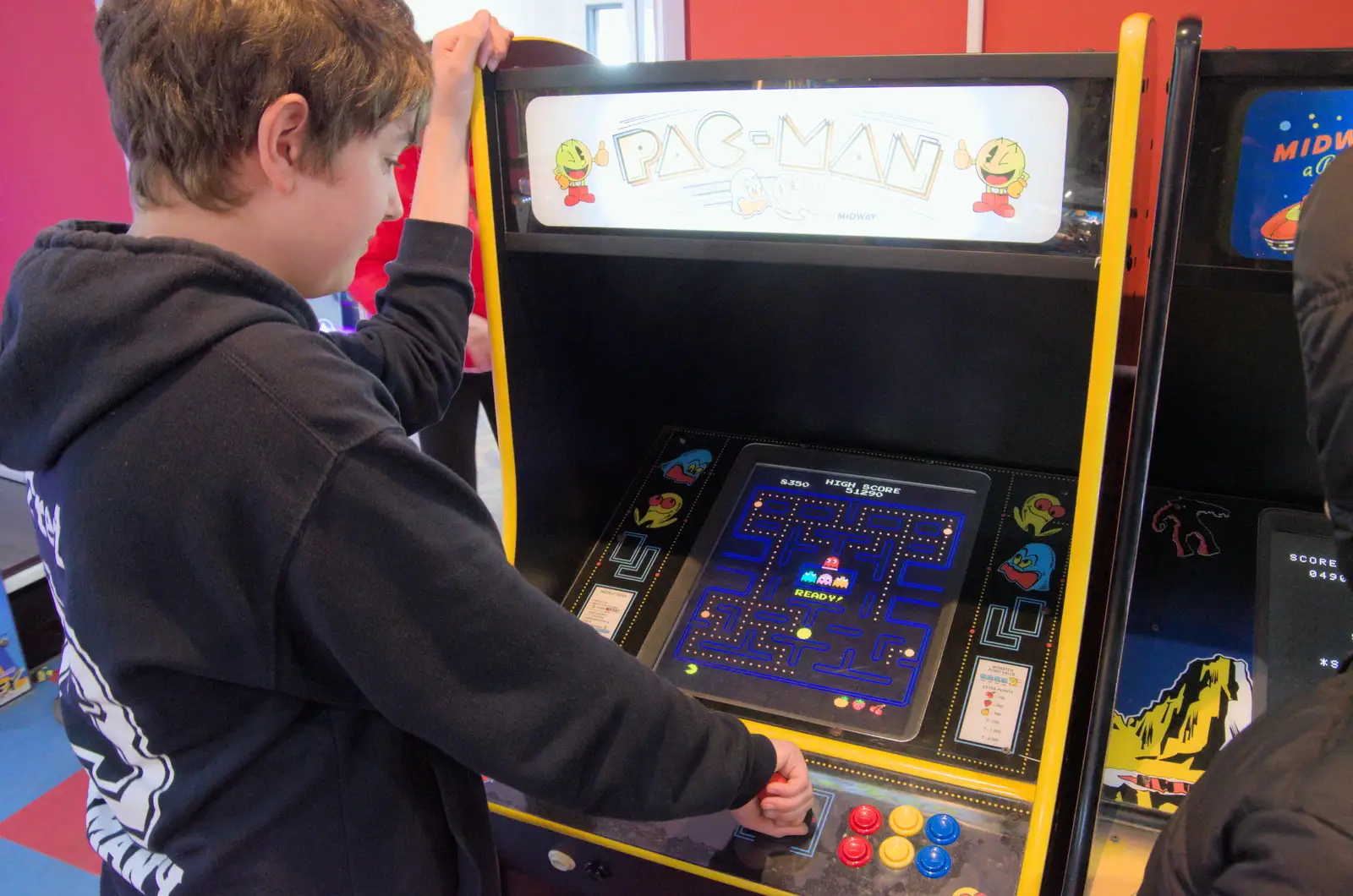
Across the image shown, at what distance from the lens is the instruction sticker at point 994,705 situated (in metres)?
1.15

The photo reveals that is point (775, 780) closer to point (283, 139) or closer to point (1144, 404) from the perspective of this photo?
point (1144, 404)

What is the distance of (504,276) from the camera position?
1294mm

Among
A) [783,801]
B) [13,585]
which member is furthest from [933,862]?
[13,585]

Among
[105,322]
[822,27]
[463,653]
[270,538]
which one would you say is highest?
[822,27]

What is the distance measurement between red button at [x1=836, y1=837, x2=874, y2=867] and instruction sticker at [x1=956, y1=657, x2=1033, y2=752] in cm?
19

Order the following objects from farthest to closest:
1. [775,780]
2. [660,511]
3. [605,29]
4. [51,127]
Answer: [605,29] → [51,127] → [660,511] → [775,780]

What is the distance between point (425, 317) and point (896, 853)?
79cm

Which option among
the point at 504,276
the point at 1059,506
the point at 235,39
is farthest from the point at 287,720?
the point at 1059,506

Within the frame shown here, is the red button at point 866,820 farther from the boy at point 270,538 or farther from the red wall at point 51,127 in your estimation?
the red wall at point 51,127

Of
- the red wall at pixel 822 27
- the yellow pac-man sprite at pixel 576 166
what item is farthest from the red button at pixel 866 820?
the red wall at pixel 822 27

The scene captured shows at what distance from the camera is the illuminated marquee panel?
95 centimetres

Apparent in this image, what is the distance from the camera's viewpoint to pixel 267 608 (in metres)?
0.73

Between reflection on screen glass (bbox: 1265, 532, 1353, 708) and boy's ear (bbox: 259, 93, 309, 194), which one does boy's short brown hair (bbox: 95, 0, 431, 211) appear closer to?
boy's ear (bbox: 259, 93, 309, 194)

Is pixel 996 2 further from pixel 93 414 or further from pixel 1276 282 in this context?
pixel 93 414
